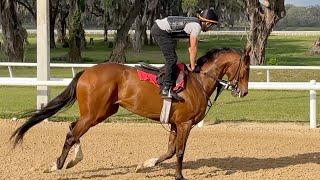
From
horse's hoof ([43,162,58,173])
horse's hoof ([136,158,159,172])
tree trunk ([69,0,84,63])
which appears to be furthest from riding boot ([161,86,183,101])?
tree trunk ([69,0,84,63])

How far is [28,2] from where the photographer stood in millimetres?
58031

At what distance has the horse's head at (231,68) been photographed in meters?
8.54

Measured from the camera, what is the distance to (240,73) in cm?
855

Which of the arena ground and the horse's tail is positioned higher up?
the horse's tail

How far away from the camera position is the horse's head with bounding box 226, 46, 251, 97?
28.0 feet

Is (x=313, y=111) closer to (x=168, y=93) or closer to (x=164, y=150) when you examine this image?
(x=164, y=150)

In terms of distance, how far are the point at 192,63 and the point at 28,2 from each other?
2035 inches

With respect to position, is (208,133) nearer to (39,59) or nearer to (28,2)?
(39,59)

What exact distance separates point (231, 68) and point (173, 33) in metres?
0.95

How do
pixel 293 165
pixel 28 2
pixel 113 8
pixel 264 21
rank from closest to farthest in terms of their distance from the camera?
pixel 293 165 → pixel 264 21 → pixel 113 8 → pixel 28 2

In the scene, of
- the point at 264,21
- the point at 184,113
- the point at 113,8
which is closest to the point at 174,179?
the point at 184,113

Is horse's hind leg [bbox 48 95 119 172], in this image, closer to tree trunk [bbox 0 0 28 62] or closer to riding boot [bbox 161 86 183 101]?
riding boot [bbox 161 86 183 101]

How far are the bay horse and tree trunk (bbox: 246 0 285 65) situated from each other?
20.6 metres

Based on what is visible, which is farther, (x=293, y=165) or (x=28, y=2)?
(x=28, y=2)
